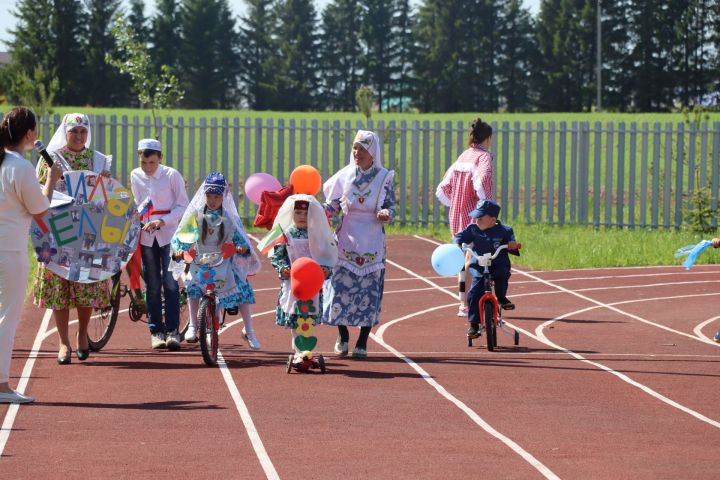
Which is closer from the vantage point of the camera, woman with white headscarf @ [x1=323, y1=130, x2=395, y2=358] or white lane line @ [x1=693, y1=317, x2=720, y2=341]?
woman with white headscarf @ [x1=323, y1=130, x2=395, y2=358]

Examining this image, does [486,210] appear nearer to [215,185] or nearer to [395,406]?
[215,185]

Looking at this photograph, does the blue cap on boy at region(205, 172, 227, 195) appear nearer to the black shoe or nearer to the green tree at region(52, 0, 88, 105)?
the black shoe

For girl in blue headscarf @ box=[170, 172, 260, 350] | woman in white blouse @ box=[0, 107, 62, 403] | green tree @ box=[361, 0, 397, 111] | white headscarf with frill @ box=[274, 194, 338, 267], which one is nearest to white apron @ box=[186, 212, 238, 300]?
girl in blue headscarf @ box=[170, 172, 260, 350]

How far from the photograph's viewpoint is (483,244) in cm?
1271

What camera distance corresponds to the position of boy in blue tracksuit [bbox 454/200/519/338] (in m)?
12.7

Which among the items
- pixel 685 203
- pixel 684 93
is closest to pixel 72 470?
pixel 685 203

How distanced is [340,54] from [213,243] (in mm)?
97659

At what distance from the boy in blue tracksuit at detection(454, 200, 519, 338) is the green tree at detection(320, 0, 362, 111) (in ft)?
294

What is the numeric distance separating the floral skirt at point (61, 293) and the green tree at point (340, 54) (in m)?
91.2

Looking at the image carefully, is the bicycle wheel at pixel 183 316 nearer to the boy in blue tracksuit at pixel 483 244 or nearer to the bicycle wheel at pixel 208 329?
the bicycle wheel at pixel 208 329

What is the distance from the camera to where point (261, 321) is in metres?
14.4

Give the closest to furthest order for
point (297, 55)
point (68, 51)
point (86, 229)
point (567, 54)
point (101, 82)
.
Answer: point (86, 229) < point (101, 82) < point (68, 51) < point (567, 54) < point (297, 55)

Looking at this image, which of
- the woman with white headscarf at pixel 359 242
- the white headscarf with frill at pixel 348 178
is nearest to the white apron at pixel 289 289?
the woman with white headscarf at pixel 359 242

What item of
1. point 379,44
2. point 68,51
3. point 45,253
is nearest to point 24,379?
point 45,253
